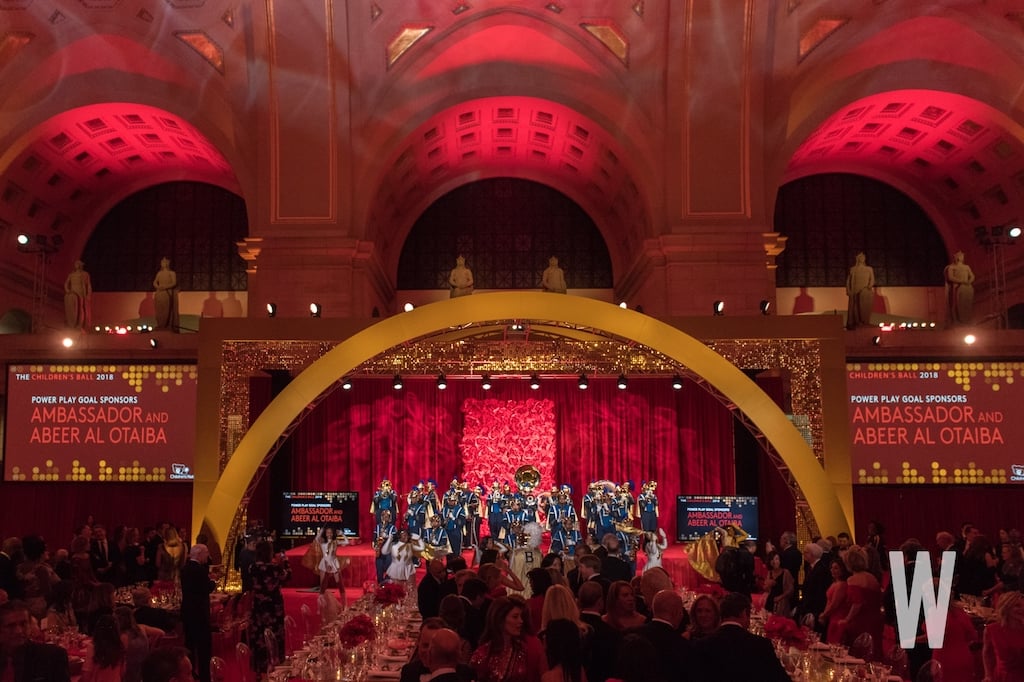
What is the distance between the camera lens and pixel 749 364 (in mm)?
15469

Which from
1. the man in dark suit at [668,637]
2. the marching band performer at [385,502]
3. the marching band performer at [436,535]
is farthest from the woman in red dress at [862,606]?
the marching band performer at [385,502]

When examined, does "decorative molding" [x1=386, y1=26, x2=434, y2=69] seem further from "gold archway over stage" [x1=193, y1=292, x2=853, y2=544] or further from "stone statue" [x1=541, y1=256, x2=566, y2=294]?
"gold archway over stage" [x1=193, y1=292, x2=853, y2=544]

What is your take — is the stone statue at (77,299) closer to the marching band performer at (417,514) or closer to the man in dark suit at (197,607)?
the marching band performer at (417,514)

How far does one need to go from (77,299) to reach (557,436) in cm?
1084

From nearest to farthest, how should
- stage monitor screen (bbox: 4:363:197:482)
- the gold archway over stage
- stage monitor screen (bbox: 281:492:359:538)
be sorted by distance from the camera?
the gold archway over stage, stage monitor screen (bbox: 281:492:359:538), stage monitor screen (bbox: 4:363:197:482)

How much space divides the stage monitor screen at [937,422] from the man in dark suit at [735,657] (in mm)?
14303

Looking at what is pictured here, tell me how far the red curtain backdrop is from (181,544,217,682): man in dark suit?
1172 cm

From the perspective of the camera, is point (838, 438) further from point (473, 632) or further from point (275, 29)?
point (275, 29)

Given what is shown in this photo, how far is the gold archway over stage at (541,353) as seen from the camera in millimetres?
13711

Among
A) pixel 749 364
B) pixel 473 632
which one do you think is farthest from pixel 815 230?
pixel 473 632

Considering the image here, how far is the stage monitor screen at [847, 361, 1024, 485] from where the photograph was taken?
18234mm

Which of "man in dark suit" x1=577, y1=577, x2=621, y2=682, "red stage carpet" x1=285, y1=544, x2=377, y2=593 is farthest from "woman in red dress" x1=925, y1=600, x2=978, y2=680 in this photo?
"red stage carpet" x1=285, y1=544, x2=377, y2=593

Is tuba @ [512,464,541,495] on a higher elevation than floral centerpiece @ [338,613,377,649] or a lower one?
higher

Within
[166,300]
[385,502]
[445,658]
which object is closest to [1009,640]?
[445,658]
